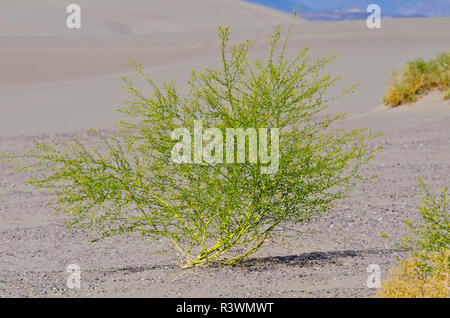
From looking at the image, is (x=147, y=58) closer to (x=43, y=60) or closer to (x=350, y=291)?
(x=43, y=60)

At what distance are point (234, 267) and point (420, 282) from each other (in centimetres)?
187

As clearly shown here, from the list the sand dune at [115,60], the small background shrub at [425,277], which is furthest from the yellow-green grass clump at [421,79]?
the small background shrub at [425,277]

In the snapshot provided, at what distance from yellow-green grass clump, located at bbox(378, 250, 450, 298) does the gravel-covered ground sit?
35 centimetres

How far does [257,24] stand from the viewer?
100m

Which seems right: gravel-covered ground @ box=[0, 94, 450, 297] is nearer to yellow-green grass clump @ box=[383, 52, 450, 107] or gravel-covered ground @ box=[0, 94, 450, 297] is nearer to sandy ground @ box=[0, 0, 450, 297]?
sandy ground @ box=[0, 0, 450, 297]

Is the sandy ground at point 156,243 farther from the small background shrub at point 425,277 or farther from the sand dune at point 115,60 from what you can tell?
the small background shrub at point 425,277

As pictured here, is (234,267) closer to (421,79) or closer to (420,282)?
(420,282)

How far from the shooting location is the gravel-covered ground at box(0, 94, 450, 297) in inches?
236

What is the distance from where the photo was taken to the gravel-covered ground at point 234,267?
599 cm

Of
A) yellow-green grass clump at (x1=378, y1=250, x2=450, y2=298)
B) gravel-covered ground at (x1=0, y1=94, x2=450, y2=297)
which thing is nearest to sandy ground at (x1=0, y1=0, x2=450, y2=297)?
gravel-covered ground at (x1=0, y1=94, x2=450, y2=297)

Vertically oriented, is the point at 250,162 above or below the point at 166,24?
below

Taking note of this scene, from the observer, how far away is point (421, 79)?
1769cm
